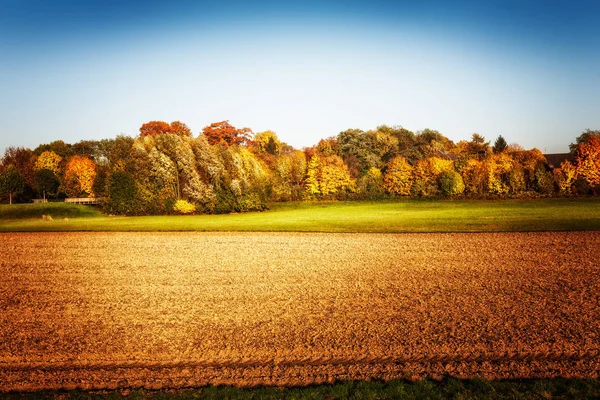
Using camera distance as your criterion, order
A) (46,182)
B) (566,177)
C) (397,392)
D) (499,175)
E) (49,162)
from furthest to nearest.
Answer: (49,162), (46,182), (499,175), (566,177), (397,392)

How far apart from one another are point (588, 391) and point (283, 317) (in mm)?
5932

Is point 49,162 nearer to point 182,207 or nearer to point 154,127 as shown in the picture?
point 154,127

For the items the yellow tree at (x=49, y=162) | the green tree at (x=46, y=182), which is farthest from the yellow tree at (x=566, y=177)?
the yellow tree at (x=49, y=162)

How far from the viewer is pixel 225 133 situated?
97875mm

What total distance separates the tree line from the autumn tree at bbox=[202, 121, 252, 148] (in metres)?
0.42

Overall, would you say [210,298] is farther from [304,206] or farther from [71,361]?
[304,206]

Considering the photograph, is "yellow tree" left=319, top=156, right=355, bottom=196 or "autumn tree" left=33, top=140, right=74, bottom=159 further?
"autumn tree" left=33, top=140, right=74, bottom=159

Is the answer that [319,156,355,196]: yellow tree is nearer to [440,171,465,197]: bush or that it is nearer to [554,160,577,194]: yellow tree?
[440,171,465,197]: bush

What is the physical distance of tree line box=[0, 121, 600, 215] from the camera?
43.4 meters

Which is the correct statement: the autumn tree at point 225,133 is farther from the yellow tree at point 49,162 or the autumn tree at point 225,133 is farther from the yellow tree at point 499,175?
A: the yellow tree at point 499,175

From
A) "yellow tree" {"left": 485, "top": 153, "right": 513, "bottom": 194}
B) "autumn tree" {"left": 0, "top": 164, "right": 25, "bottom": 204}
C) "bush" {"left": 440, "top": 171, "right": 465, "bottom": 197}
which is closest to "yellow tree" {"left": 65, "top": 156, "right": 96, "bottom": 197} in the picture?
"autumn tree" {"left": 0, "top": 164, "right": 25, "bottom": 204}

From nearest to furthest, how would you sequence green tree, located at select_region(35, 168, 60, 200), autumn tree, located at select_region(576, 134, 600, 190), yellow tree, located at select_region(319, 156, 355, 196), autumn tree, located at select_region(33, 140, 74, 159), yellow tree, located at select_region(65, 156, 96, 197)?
autumn tree, located at select_region(576, 134, 600, 190)
yellow tree, located at select_region(319, 156, 355, 196)
green tree, located at select_region(35, 168, 60, 200)
yellow tree, located at select_region(65, 156, 96, 197)
autumn tree, located at select_region(33, 140, 74, 159)

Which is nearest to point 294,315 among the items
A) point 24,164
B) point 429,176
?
point 429,176

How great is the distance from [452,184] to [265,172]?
26309mm
